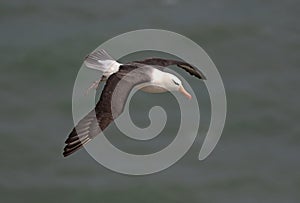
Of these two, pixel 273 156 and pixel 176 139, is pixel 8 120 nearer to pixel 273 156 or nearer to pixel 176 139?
pixel 176 139

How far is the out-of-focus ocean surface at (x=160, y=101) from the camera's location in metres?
20.1

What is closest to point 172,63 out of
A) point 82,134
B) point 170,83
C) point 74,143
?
point 170,83

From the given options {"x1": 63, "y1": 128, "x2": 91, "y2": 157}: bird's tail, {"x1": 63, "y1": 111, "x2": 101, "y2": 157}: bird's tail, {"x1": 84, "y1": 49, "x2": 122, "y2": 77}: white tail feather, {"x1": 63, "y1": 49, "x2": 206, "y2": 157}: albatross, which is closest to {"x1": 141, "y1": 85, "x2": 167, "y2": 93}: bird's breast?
{"x1": 63, "y1": 49, "x2": 206, "y2": 157}: albatross

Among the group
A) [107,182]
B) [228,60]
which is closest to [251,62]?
[228,60]

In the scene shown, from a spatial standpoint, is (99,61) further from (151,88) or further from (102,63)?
(151,88)

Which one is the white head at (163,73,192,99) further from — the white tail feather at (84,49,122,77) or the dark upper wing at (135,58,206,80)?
the white tail feather at (84,49,122,77)

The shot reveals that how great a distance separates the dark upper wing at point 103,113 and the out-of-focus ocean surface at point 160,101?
26.3 ft

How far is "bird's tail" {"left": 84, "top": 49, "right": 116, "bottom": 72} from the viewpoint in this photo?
13.3 m

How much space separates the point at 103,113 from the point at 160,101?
31.7 feet

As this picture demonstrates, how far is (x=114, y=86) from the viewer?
12023 mm

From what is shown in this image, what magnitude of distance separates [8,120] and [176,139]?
3761mm

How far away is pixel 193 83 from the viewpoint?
842 inches

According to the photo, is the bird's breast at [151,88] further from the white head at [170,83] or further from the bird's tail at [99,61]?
the bird's tail at [99,61]

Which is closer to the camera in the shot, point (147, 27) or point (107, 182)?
point (107, 182)
